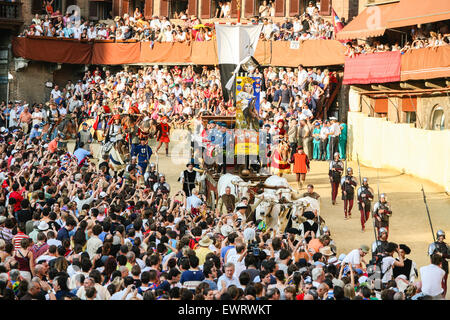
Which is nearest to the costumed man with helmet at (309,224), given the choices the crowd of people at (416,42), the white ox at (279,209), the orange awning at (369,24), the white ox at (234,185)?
the white ox at (279,209)

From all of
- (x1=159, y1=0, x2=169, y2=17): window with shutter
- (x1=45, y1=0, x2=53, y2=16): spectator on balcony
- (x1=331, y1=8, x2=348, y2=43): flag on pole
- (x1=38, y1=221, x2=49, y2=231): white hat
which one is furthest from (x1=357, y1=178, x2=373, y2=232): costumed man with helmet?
(x1=159, y1=0, x2=169, y2=17): window with shutter

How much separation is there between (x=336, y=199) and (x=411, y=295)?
1363 centimetres

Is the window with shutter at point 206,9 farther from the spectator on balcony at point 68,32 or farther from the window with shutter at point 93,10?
the spectator on balcony at point 68,32

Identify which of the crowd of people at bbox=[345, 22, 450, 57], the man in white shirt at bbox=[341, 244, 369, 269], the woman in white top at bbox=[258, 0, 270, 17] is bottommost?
the man in white shirt at bbox=[341, 244, 369, 269]

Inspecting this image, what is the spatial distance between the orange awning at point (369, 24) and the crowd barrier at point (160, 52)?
58.1 inches

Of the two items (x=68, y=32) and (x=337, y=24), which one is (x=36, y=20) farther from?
(x=337, y=24)

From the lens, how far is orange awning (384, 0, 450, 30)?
28.4 m

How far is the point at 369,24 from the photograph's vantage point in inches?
A: 1309

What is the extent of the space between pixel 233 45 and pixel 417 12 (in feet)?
27.5

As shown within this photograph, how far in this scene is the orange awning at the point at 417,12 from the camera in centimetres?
2841

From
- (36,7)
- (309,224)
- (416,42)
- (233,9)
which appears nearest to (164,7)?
(233,9)

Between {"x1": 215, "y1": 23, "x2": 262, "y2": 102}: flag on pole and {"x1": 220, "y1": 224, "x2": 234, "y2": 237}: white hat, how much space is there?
20489mm

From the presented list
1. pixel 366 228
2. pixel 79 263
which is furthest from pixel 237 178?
pixel 79 263

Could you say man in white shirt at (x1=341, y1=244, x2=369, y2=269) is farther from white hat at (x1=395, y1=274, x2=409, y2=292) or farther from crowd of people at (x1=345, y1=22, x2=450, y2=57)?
crowd of people at (x1=345, y1=22, x2=450, y2=57)
